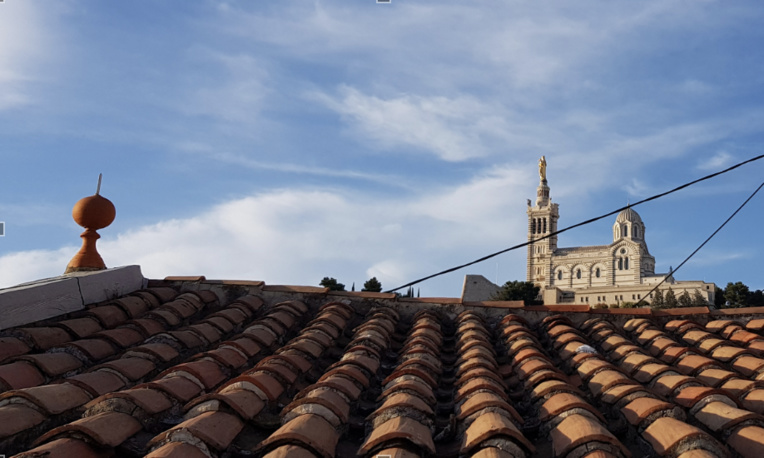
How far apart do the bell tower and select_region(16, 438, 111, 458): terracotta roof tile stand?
97347 millimetres

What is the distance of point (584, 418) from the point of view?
117 inches

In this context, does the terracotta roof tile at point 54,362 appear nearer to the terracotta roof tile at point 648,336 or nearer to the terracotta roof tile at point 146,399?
the terracotta roof tile at point 146,399

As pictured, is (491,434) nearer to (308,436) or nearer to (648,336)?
(308,436)

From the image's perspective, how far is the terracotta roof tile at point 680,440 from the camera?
2.71 m

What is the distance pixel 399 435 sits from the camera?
2.83 metres

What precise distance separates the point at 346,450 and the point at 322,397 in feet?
1.00

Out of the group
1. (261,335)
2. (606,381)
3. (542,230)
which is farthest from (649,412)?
(542,230)

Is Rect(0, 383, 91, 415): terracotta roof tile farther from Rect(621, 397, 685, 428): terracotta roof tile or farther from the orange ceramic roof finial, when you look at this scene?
the orange ceramic roof finial

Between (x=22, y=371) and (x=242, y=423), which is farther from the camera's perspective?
(x=22, y=371)

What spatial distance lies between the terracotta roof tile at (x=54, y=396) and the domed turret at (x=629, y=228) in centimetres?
10209

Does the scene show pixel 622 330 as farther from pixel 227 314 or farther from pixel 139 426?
pixel 139 426

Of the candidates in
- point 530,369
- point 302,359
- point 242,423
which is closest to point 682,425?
point 530,369

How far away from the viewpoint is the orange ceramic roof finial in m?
5.85

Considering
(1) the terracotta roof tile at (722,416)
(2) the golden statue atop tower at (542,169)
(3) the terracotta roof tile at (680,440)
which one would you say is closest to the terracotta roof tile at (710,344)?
(1) the terracotta roof tile at (722,416)
